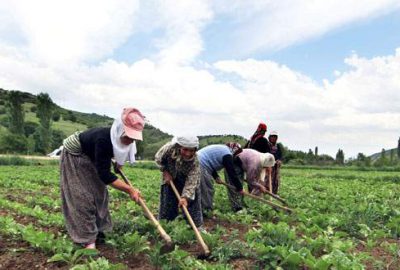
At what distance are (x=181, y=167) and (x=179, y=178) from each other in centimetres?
24

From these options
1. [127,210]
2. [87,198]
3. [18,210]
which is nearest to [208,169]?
[127,210]

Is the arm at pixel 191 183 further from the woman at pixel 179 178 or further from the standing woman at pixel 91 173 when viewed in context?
the standing woman at pixel 91 173

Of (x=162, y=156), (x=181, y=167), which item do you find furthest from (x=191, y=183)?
(x=162, y=156)

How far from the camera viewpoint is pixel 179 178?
5922mm

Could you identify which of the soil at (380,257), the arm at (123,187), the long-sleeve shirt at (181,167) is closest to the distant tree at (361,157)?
the soil at (380,257)

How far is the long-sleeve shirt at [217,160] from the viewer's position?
6840 millimetres

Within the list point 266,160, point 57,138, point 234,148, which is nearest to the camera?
point 234,148

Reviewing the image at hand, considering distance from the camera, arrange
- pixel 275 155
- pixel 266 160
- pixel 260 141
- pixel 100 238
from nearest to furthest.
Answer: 1. pixel 100 238
2. pixel 266 160
3. pixel 260 141
4. pixel 275 155

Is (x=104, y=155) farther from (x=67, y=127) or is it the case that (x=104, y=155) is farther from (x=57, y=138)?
(x=67, y=127)

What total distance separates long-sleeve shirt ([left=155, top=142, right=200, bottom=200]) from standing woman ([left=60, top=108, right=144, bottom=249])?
939mm

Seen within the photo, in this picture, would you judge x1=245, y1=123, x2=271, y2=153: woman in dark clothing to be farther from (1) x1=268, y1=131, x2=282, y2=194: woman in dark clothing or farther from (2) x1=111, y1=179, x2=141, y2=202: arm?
(2) x1=111, y1=179, x2=141, y2=202: arm

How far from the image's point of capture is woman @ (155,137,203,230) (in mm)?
5473

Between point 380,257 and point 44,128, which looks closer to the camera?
point 380,257

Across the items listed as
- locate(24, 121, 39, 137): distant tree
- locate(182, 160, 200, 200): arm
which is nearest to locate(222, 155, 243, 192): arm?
locate(182, 160, 200, 200): arm
